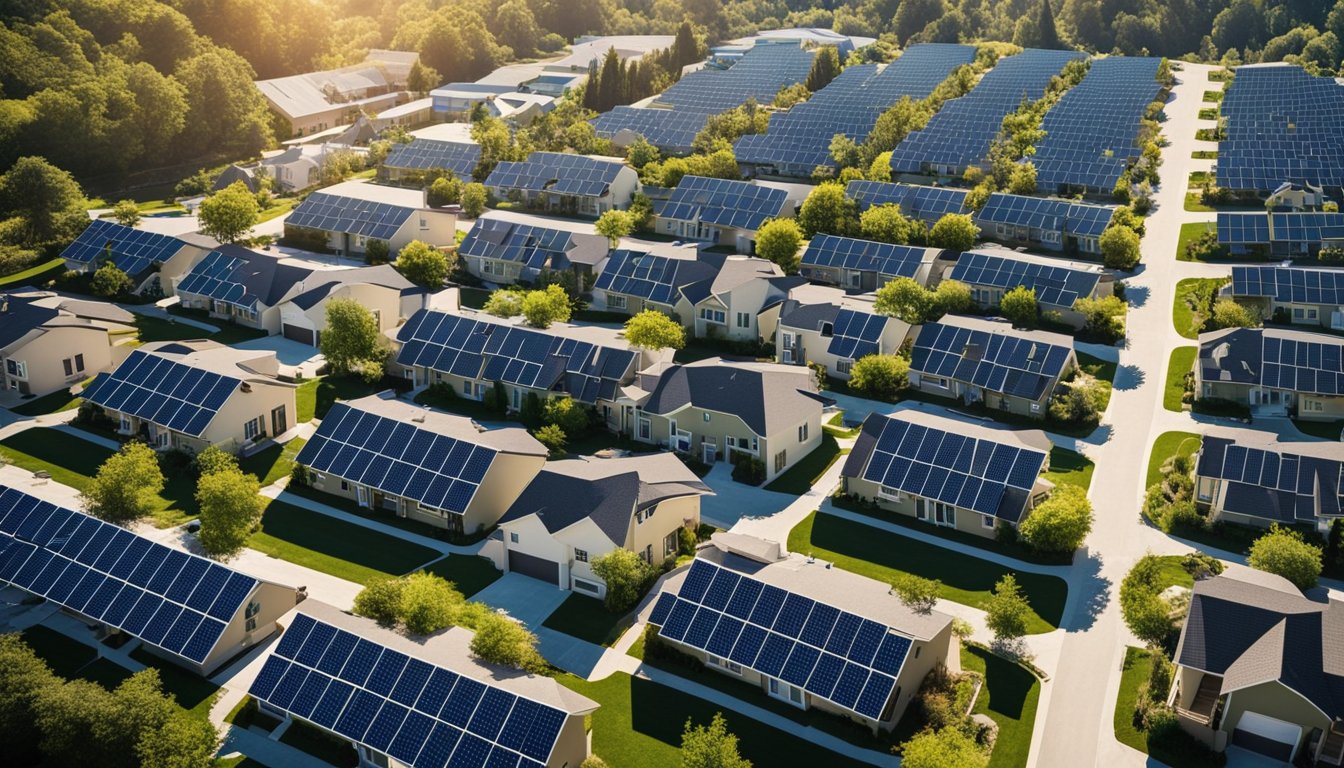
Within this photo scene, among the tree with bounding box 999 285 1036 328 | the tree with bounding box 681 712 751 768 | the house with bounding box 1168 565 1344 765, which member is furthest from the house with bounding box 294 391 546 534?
the tree with bounding box 999 285 1036 328

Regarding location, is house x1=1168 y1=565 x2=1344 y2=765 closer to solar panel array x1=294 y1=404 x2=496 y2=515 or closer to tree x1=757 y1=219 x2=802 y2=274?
solar panel array x1=294 y1=404 x2=496 y2=515

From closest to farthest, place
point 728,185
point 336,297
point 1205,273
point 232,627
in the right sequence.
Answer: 1. point 232,627
2. point 336,297
3. point 1205,273
4. point 728,185

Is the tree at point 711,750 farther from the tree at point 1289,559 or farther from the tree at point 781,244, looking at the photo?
A: the tree at point 781,244

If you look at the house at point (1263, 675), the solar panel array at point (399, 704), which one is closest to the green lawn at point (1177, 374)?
the house at point (1263, 675)

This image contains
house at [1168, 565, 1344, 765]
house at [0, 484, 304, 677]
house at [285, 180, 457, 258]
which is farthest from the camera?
house at [285, 180, 457, 258]

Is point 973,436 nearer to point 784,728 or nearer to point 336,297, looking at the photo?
point 784,728

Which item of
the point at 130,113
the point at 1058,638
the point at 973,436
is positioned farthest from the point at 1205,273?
the point at 130,113
